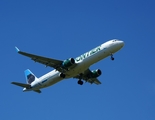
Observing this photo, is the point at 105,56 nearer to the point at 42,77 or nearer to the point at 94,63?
the point at 94,63

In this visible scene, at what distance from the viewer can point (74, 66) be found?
245 feet

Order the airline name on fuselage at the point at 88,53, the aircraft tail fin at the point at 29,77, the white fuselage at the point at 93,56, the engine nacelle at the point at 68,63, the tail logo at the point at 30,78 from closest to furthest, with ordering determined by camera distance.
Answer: the white fuselage at the point at 93,56 < the airline name on fuselage at the point at 88,53 < the engine nacelle at the point at 68,63 < the aircraft tail fin at the point at 29,77 < the tail logo at the point at 30,78

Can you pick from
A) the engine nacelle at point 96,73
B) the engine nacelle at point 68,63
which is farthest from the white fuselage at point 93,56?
the engine nacelle at point 96,73

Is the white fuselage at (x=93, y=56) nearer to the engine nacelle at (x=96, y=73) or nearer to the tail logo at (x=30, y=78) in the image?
the engine nacelle at (x=96, y=73)

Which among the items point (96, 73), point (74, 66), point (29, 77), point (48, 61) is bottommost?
point (74, 66)

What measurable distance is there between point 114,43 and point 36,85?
1824cm

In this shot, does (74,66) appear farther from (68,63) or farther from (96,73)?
(96,73)

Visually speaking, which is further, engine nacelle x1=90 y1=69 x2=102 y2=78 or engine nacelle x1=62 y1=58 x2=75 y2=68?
engine nacelle x1=90 y1=69 x2=102 y2=78

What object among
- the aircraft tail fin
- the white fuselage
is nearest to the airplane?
the white fuselage

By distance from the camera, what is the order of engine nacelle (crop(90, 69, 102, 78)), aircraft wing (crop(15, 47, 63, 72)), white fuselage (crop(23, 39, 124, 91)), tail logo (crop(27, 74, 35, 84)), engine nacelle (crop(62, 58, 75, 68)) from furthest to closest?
tail logo (crop(27, 74, 35, 84)) < engine nacelle (crop(90, 69, 102, 78)) < aircraft wing (crop(15, 47, 63, 72)) < engine nacelle (crop(62, 58, 75, 68)) < white fuselage (crop(23, 39, 124, 91))

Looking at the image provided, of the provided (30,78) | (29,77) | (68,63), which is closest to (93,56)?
(68,63)

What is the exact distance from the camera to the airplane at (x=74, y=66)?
72938mm

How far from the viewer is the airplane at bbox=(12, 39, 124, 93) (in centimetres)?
7294

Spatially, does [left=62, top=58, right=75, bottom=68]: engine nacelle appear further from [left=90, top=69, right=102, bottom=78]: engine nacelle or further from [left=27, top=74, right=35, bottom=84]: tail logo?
[left=27, top=74, right=35, bottom=84]: tail logo
